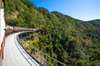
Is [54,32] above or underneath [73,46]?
above

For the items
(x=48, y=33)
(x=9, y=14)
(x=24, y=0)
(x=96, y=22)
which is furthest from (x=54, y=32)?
(x=96, y=22)

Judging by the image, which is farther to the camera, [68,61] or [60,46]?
[60,46]

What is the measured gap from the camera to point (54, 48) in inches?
1366

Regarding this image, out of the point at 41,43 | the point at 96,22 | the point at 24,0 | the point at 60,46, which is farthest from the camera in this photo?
the point at 96,22

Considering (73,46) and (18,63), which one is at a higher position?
(18,63)

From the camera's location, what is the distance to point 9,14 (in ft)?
150

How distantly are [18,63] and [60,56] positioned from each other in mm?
23547

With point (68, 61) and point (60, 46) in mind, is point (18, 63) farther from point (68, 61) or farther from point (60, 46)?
point (60, 46)

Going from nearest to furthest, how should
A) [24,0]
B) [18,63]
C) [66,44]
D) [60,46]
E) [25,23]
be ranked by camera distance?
1. [18,63]
2. [60,46]
3. [66,44]
4. [25,23]
5. [24,0]

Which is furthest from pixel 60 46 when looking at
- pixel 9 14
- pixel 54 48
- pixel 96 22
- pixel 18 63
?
pixel 96 22

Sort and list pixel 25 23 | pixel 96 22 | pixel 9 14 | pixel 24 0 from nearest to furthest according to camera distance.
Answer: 1. pixel 9 14
2. pixel 25 23
3. pixel 24 0
4. pixel 96 22

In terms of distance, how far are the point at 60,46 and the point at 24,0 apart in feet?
97.4

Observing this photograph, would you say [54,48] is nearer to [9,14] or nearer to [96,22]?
[9,14]

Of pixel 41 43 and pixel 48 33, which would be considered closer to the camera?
pixel 41 43
